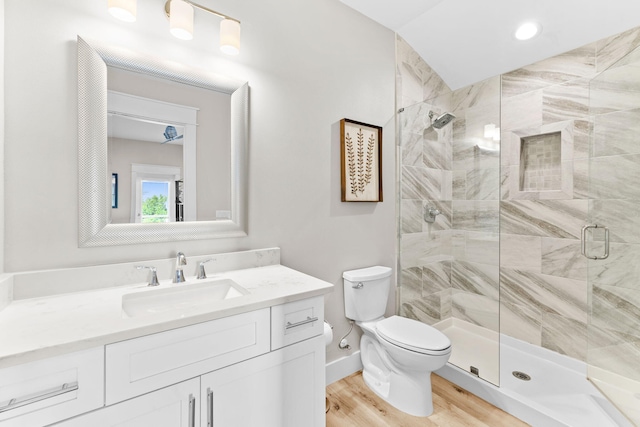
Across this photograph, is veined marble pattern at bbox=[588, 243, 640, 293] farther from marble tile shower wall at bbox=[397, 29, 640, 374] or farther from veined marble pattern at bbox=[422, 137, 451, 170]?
veined marble pattern at bbox=[422, 137, 451, 170]

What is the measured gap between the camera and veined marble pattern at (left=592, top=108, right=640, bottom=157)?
1.56 meters

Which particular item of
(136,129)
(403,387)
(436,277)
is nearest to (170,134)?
(136,129)

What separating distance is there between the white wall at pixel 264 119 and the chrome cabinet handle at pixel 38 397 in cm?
61

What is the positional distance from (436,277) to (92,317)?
7.80 ft

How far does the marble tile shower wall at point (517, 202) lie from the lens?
1.72 metres

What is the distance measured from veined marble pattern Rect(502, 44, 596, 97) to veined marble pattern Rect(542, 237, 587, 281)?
118cm

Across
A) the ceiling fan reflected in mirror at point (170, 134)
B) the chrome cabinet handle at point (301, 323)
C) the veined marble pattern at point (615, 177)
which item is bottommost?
the chrome cabinet handle at point (301, 323)

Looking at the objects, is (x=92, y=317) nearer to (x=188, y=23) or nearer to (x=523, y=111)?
(x=188, y=23)

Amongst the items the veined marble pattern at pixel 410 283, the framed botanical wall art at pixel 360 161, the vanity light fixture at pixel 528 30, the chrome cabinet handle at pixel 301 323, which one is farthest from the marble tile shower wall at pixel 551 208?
the chrome cabinet handle at pixel 301 323

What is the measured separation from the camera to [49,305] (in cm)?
103

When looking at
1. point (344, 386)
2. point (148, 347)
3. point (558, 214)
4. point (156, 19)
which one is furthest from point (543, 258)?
point (156, 19)

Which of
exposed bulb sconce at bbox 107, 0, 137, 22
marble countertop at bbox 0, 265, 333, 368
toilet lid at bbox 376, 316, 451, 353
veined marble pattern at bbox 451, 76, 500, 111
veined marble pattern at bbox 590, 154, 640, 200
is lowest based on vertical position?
toilet lid at bbox 376, 316, 451, 353

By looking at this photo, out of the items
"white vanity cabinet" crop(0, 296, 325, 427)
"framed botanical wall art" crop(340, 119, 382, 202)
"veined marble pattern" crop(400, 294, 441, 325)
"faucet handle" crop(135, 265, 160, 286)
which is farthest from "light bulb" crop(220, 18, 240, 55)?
"veined marble pattern" crop(400, 294, 441, 325)

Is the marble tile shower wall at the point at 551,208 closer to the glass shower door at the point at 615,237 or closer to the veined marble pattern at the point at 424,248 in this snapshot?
the glass shower door at the point at 615,237
